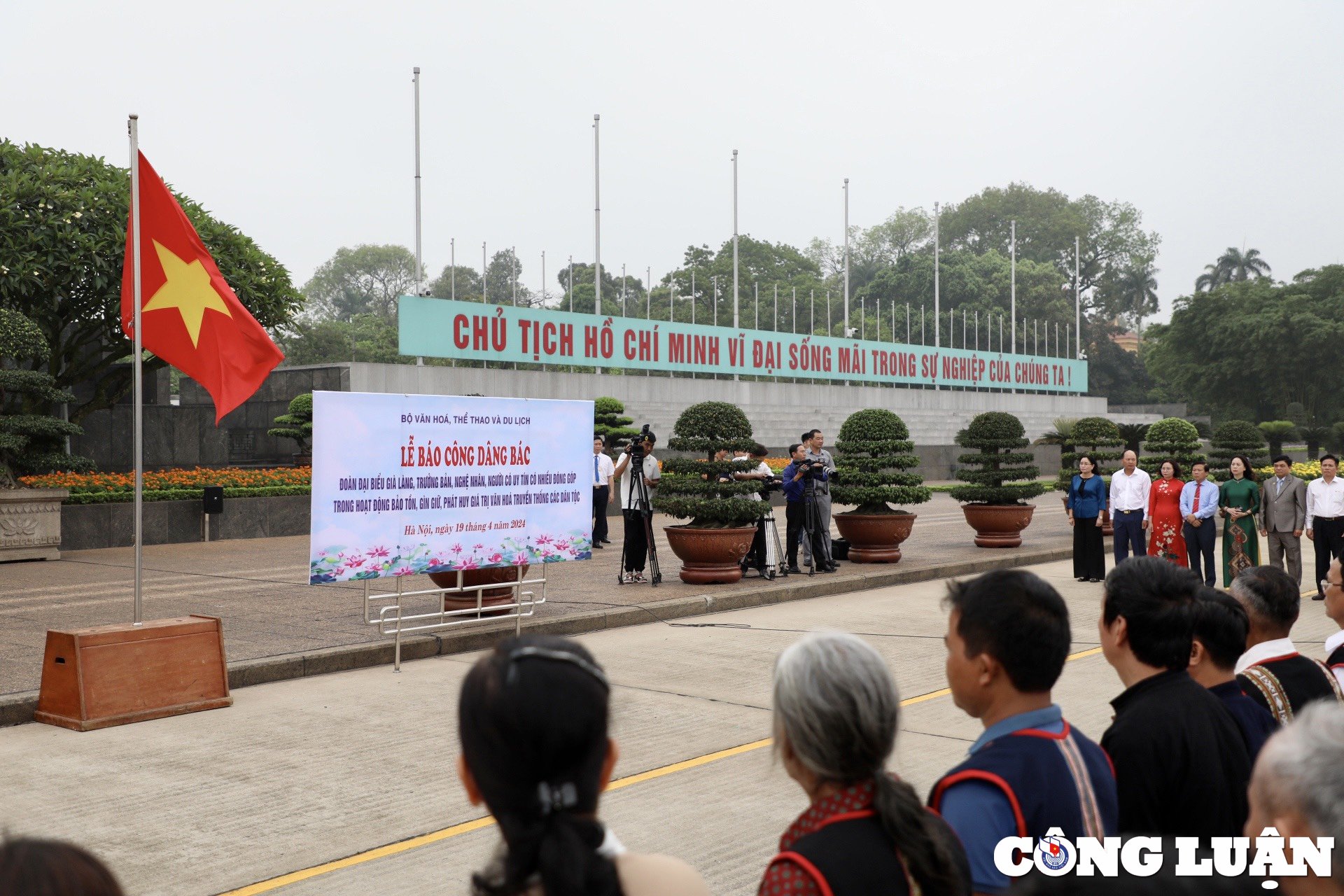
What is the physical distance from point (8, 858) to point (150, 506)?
19.7 metres

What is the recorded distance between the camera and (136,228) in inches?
334

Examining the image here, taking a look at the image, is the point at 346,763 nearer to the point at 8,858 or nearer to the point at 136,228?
the point at 136,228

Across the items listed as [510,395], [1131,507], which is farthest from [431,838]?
[510,395]

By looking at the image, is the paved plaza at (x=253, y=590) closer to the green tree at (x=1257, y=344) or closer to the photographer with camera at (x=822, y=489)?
the photographer with camera at (x=822, y=489)

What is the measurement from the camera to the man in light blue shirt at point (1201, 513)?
551 inches

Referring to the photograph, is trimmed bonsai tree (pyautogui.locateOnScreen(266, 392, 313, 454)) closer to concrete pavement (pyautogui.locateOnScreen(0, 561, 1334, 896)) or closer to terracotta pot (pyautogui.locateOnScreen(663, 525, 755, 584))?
terracotta pot (pyautogui.locateOnScreen(663, 525, 755, 584))

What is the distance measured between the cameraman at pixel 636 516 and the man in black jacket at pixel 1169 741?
10.9m

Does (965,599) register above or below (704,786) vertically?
above

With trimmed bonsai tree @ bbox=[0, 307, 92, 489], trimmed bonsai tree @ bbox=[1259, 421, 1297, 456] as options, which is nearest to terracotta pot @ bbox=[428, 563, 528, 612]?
trimmed bonsai tree @ bbox=[0, 307, 92, 489]

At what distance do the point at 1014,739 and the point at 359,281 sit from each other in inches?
4354

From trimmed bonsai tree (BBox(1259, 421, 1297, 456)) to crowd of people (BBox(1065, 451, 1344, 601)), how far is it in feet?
123

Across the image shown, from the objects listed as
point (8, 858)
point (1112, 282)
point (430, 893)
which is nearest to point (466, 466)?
point (430, 893)

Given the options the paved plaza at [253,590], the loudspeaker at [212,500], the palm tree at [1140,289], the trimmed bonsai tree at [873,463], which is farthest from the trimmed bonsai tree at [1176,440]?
the palm tree at [1140,289]

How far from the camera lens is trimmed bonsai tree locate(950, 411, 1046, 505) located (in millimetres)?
18953
